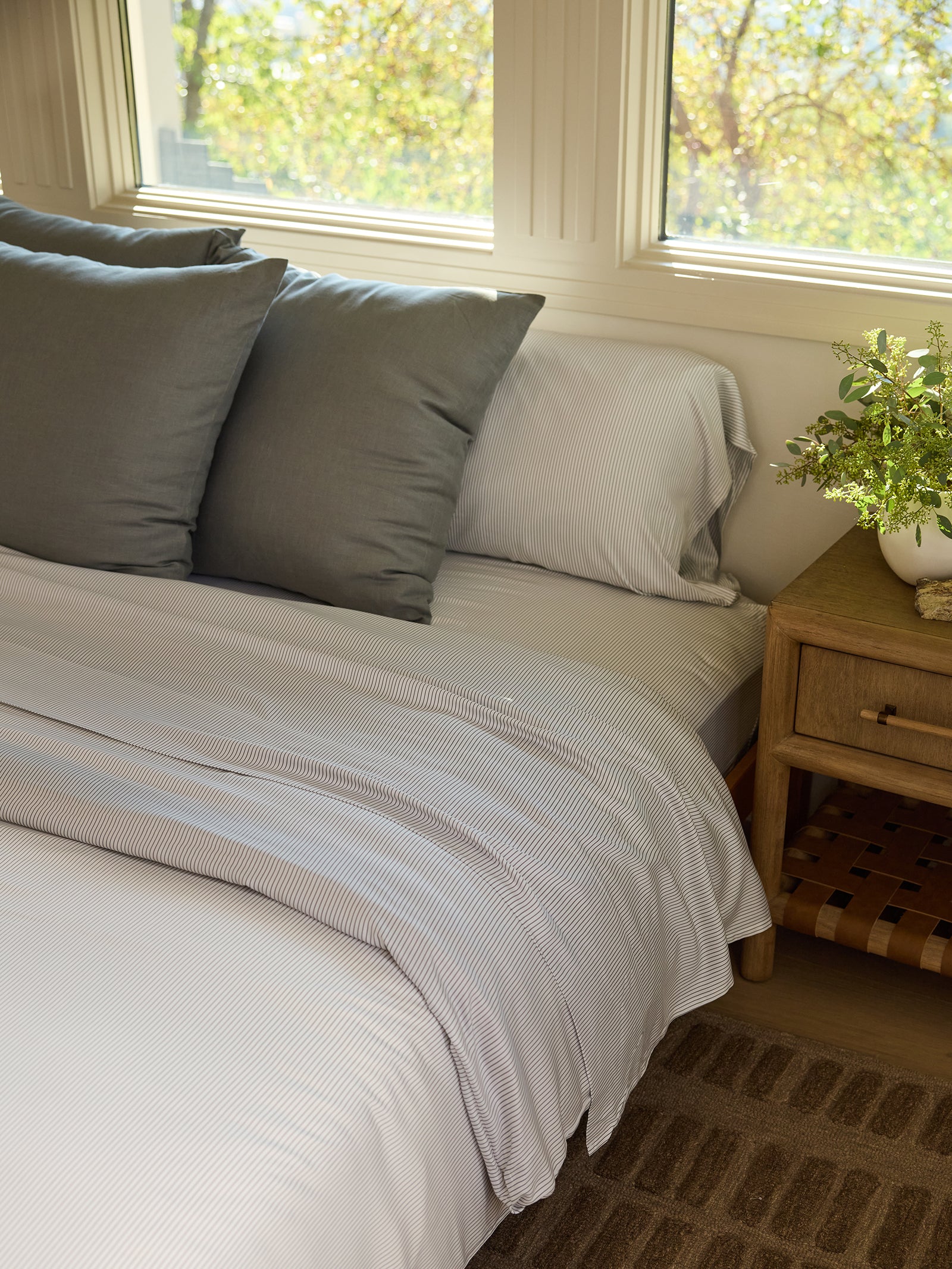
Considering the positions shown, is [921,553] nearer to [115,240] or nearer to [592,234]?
[592,234]

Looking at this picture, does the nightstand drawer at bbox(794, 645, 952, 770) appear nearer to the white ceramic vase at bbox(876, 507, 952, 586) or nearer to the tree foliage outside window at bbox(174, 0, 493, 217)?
the white ceramic vase at bbox(876, 507, 952, 586)

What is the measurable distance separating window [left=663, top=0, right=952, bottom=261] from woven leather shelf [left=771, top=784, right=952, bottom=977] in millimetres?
892

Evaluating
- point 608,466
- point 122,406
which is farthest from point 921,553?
point 122,406

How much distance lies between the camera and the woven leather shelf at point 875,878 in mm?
1793

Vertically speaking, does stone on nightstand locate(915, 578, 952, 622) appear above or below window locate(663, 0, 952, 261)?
below

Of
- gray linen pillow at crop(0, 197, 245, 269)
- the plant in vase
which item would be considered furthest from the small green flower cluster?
gray linen pillow at crop(0, 197, 245, 269)

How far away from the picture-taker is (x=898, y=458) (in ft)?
5.13

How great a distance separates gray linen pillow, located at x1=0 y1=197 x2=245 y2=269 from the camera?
2.04 metres

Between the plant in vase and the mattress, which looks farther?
the mattress

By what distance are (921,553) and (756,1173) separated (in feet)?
2.67

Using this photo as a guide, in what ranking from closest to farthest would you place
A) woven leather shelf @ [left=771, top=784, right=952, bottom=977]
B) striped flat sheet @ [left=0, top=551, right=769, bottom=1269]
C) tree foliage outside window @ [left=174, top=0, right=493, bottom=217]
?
striped flat sheet @ [left=0, top=551, right=769, bottom=1269]
woven leather shelf @ [left=771, top=784, right=952, bottom=977]
tree foliage outside window @ [left=174, top=0, right=493, bottom=217]

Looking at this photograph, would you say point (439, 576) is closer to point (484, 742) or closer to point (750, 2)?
point (484, 742)

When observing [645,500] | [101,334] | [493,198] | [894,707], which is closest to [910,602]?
[894,707]

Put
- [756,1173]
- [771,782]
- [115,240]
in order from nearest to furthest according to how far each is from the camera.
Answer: [756,1173], [771,782], [115,240]
